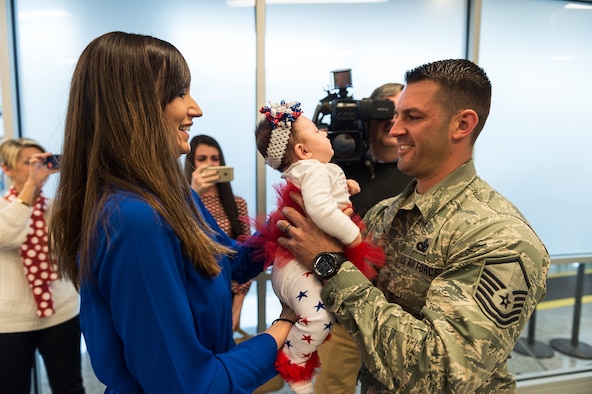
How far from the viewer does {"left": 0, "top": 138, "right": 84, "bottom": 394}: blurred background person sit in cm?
192

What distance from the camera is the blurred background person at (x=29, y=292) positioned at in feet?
6.30

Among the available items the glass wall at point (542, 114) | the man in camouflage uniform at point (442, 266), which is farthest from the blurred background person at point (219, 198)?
the glass wall at point (542, 114)

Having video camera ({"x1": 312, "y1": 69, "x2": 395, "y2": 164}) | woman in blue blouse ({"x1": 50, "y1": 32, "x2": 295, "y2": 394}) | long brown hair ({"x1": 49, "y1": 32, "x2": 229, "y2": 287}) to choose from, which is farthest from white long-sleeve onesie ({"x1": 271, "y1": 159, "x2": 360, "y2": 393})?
video camera ({"x1": 312, "y1": 69, "x2": 395, "y2": 164})

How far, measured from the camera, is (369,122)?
7.60 feet

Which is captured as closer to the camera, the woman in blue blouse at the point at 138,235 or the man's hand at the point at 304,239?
the woman in blue blouse at the point at 138,235

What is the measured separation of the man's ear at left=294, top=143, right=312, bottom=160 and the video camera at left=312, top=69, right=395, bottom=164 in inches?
32.0

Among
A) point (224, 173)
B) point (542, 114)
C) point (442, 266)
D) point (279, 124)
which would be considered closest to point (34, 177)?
point (224, 173)

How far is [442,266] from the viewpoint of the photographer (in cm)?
109

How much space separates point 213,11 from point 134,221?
82.8 inches

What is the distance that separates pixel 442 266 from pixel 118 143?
879mm

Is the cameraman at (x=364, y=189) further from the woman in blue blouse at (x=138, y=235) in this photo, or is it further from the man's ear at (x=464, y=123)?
the woman in blue blouse at (x=138, y=235)

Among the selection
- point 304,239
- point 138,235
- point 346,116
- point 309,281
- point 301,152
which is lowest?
point 309,281

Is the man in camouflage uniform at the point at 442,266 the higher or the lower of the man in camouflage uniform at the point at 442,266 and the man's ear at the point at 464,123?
the lower

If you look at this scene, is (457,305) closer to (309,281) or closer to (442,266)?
(442,266)
